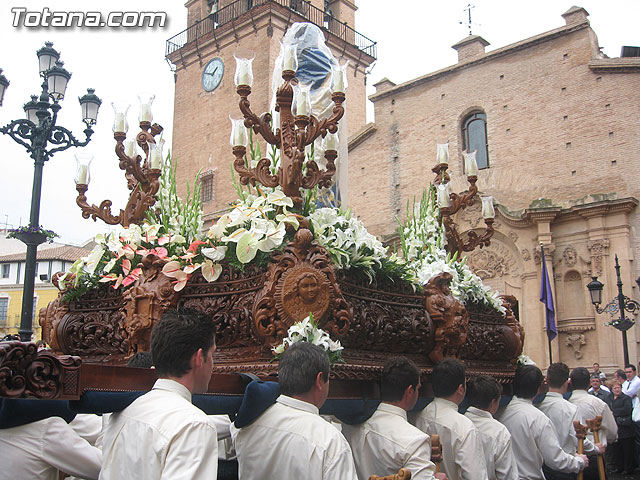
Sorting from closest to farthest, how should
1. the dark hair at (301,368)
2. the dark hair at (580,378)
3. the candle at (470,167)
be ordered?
the dark hair at (301,368) → the candle at (470,167) → the dark hair at (580,378)

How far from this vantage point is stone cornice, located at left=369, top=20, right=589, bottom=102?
2117cm

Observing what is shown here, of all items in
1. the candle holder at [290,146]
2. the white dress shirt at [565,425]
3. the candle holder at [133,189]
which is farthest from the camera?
the white dress shirt at [565,425]

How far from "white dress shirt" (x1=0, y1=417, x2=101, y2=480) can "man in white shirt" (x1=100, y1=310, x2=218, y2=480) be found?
0.21 m

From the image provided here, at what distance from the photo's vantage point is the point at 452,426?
4371 millimetres

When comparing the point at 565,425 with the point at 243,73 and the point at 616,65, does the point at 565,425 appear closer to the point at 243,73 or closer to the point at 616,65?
the point at 243,73

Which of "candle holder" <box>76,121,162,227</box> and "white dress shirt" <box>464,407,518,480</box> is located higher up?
"candle holder" <box>76,121,162,227</box>

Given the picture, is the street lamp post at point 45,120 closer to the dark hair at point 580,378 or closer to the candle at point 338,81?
the candle at point 338,81

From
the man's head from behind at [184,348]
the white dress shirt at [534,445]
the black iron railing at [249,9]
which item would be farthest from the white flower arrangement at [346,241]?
the black iron railing at [249,9]

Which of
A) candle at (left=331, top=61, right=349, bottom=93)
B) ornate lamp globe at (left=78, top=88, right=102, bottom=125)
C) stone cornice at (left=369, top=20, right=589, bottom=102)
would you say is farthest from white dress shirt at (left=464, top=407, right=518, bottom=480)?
stone cornice at (left=369, top=20, right=589, bottom=102)

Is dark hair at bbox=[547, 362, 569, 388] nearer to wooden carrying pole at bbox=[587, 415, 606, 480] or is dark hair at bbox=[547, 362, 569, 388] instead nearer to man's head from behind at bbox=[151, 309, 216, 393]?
wooden carrying pole at bbox=[587, 415, 606, 480]

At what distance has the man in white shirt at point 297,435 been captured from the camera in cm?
297

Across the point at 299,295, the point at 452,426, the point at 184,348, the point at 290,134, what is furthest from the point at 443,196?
the point at 184,348

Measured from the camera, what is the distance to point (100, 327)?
4953 mm

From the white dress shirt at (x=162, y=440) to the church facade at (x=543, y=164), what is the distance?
17.7 meters
